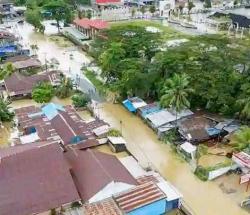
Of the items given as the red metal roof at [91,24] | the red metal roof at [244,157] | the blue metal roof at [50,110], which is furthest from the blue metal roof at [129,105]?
the red metal roof at [91,24]

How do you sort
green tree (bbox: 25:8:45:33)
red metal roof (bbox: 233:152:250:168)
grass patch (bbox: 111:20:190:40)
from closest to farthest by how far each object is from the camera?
red metal roof (bbox: 233:152:250:168), grass patch (bbox: 111:20:190:40), green tree (bbox: 25:8:45:33)

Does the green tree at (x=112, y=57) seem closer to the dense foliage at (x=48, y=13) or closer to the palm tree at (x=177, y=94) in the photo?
the palm tree at (x=177, y=94)

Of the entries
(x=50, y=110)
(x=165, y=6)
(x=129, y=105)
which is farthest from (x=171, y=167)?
(x=165, y=6)

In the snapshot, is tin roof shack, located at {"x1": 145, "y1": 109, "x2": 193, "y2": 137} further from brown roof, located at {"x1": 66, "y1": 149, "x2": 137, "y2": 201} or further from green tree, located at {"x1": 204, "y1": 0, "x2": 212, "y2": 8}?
green tree, located at {"x1": 204, "y1": 0, "x2": 212, "y2": 8}

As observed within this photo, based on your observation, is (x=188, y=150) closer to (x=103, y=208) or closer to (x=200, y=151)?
(x=200, y=151)

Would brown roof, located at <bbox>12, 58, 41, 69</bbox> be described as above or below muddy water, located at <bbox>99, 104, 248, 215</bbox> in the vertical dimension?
above

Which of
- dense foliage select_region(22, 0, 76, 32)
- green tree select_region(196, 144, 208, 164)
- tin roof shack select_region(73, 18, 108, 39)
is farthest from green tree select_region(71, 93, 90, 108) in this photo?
dense foliage select_region(22, 0, 76, 32)

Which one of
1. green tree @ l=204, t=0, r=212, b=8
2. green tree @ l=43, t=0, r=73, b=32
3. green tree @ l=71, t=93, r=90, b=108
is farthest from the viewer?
green tree @ l=204, t=0, r=212, b=8

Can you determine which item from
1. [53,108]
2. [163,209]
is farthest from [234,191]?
[53,108]
